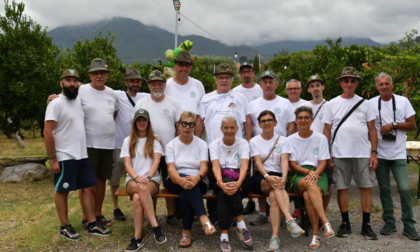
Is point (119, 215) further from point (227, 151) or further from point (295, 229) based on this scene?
point (295, 229)

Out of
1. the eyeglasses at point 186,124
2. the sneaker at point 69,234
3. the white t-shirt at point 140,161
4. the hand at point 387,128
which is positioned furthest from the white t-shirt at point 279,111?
the sneaker at point 69,234

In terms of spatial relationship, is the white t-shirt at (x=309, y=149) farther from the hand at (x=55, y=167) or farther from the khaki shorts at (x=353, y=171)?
the hand at (x=55, y=167)

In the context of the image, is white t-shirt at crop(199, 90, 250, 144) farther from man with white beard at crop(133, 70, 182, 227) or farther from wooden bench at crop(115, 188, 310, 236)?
wooden bench at crop(115, 188, 310, 236)

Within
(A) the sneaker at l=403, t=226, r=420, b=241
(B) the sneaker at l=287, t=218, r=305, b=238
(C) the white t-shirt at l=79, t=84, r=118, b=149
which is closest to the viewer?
(B) the sneaker at l=287, t=218, r=305, b=238

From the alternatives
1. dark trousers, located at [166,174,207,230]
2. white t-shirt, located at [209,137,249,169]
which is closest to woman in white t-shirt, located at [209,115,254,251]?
white t-shirt, located at [209,137,249,169]

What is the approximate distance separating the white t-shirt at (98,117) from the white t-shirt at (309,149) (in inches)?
103

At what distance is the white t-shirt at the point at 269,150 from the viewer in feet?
16.3

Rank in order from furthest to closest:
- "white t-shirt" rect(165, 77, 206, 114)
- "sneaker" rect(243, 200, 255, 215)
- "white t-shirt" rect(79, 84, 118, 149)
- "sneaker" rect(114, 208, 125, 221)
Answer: "sneaker" rect(243, 200, 255, 215) < "sneaker" rect(114, 208, 125, 221) < "white t-shirt" rect(165, 77, 206, 114) < "white t-shirt" rect(79, 84, 118, 149)

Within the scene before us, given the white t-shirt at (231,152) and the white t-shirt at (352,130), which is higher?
the white t-shirt at (352,130)

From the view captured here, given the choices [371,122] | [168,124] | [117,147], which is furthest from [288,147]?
[117,147]

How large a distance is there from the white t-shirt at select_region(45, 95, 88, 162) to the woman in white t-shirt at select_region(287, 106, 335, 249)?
2.92m

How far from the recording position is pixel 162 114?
5176 millimetres

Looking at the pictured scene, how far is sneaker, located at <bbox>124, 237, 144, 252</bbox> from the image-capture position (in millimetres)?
4504

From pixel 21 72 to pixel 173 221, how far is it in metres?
7.09
